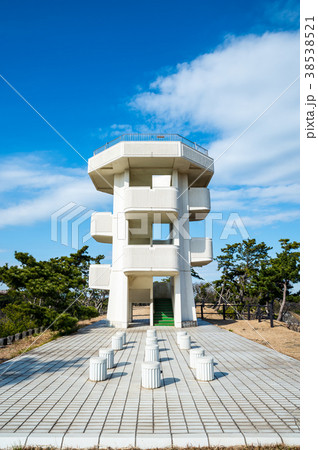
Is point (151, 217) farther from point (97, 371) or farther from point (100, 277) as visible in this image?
point (97, 371)

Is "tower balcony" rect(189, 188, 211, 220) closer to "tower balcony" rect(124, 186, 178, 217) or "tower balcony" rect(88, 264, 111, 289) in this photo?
"tower balcony" rect(124, 186, 178, 217)

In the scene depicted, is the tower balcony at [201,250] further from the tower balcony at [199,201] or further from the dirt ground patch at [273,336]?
the dirt ground patch at [273,336]

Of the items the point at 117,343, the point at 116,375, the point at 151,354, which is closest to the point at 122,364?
the point at 151,354

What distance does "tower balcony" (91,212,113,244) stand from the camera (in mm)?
22766

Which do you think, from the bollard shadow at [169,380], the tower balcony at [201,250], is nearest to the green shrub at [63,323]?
the bollard shadow at [169,380]

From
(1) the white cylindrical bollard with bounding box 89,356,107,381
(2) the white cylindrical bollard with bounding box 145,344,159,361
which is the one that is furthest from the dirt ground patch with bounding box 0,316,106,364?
(2) the white cylindrical bollard with bounding box 145,344,159,361

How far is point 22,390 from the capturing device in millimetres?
7852

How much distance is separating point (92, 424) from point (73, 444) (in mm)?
647

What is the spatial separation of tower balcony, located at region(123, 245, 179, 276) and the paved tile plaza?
8.54 m

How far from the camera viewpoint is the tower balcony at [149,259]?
19.8 meters

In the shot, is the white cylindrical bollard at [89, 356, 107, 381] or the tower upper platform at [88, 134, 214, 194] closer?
the white cylindrical bollard at [89, 356, 107, 381]

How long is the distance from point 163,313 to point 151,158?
12.1 meters

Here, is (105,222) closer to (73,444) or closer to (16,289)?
(16,289)

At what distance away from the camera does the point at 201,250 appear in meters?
22.5
